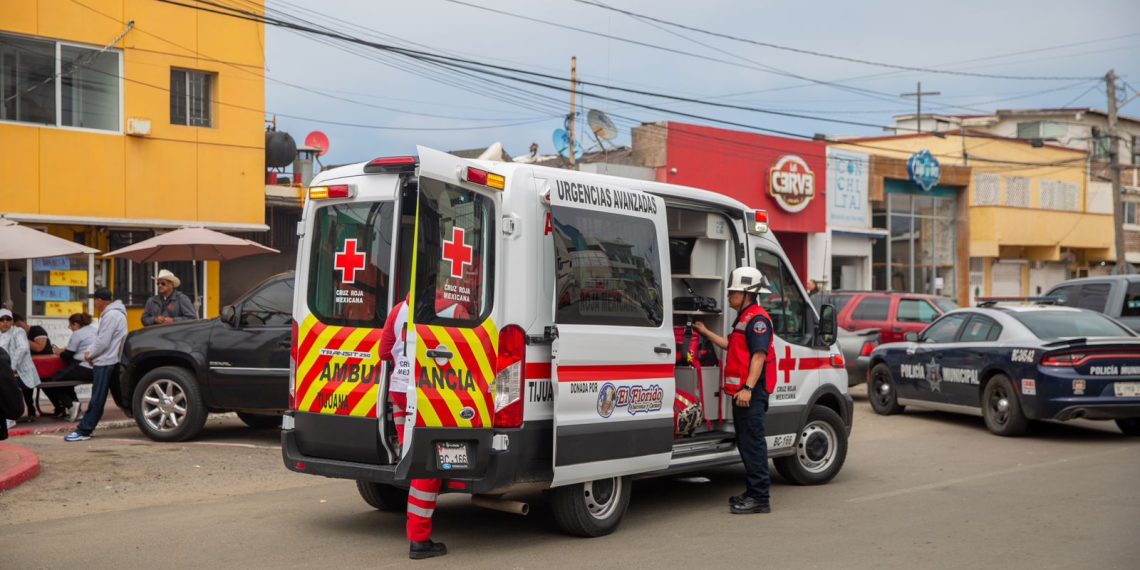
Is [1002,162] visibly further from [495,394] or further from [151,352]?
[495,394]

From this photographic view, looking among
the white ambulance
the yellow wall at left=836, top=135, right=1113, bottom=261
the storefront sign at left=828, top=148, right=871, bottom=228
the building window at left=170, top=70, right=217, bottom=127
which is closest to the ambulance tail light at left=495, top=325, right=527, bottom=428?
the white ambulance

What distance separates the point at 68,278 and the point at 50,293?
0.38m

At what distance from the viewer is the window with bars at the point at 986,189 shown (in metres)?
40.0

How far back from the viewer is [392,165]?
724cm

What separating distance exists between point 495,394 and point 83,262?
14.6m

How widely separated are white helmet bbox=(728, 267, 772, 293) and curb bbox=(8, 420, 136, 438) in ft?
28.5

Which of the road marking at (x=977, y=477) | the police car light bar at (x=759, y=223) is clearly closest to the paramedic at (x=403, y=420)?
the police car light bar at (x=759, y=223)

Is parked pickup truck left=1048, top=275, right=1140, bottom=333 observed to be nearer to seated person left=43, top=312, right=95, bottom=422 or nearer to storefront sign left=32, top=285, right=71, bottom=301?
seated person left=43, top=312, right=95, bottom=422

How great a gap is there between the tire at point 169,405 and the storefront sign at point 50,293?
7441mm

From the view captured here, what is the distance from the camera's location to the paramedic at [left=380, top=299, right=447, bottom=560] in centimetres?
702

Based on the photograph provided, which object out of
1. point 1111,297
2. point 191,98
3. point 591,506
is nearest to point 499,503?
point 591,506

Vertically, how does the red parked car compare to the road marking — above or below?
above

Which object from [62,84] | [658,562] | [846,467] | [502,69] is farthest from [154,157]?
[658,562]

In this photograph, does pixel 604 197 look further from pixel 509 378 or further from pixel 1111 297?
pixel 1111 297
